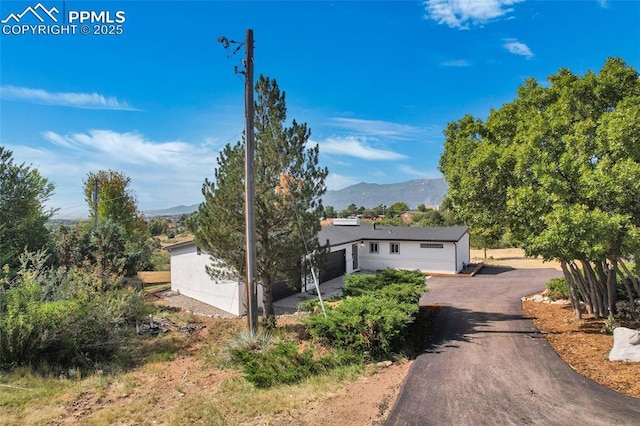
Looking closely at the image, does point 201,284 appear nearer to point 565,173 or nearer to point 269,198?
point 269,198

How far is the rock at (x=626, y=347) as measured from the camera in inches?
310

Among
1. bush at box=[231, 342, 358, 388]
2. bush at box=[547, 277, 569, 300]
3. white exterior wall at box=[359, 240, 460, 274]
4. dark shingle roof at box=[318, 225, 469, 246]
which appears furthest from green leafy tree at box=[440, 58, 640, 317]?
dark shingle roof at box=[318, 225, 469, 246]

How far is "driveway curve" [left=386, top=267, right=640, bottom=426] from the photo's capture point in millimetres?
5691

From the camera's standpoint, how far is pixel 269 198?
36.3 feet

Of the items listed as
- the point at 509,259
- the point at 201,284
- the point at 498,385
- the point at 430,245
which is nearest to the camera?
the point at 498,385

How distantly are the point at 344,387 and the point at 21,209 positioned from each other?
753 inches

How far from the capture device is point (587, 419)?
18.4 ft

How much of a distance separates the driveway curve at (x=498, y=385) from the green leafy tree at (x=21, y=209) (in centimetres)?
1801

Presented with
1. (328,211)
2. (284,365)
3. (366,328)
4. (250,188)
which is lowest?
(284,365)

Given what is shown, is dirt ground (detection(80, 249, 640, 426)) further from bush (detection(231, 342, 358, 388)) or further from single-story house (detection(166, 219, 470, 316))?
single-story house (detection(166, 219, 470, 316))

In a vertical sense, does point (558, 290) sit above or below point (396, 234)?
below

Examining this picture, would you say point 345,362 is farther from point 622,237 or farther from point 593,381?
point 622,237

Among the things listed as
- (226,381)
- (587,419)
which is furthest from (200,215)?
(587,419)

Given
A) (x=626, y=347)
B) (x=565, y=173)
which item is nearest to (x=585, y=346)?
(x=626, y=347)
